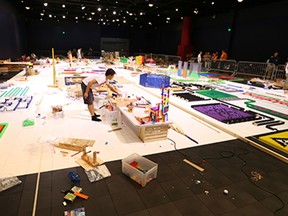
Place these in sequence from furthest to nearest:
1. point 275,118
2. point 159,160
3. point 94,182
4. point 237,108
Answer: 1. point 237,108
2. point 275,118
3. point 159,160
4. point 94,182

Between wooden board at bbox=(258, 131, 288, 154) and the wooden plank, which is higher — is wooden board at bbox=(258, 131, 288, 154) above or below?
above

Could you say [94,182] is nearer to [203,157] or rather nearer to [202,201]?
[202,201]

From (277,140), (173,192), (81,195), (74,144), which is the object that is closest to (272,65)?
(277,140)

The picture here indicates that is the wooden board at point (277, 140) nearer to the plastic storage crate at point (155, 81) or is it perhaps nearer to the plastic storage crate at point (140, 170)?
the plastic storage crate at point (140, 170)

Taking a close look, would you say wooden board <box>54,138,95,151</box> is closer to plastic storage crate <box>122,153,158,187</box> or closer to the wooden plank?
plastic storage crate <box>122,153,158,187</box>

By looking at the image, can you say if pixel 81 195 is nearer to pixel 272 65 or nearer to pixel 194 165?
pixel 194 165

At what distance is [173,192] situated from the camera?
2410mm

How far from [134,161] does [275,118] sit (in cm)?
414

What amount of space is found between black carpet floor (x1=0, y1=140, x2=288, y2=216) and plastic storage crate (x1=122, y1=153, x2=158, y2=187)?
2.4 inches

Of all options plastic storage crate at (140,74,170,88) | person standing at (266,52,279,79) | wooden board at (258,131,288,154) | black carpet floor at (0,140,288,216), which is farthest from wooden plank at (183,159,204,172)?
person standing at (266,52,279,79)

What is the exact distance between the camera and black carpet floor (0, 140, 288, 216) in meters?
2.13

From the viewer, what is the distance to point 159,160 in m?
3.05

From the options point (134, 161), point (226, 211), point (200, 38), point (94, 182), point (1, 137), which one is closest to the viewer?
point (226, 211)

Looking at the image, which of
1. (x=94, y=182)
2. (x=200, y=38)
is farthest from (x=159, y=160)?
(x=200, y=38)
